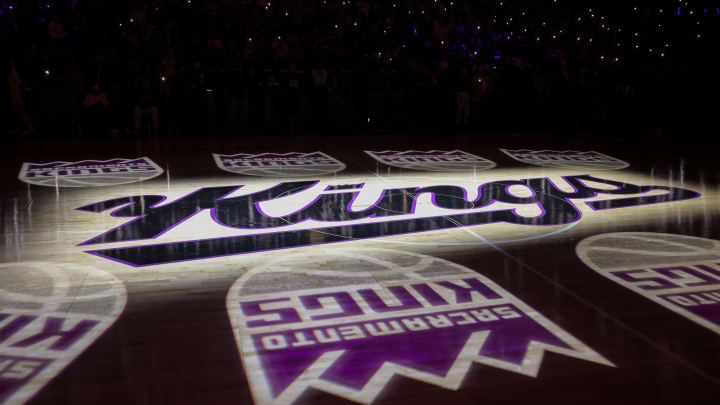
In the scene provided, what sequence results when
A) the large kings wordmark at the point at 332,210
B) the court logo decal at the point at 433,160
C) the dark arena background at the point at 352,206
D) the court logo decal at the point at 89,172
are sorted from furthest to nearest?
the court logo decal at the point at 433,160, the court logo decal at the point at 89,172, the large kings wordmark at the point at 332,210, the dark arena background at the point at 352,206

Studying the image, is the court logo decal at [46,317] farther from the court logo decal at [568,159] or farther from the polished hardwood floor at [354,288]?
the court logo decal at [568,159]

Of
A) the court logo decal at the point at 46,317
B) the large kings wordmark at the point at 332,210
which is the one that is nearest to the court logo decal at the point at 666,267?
the large kings wordmark at the point at 332,210

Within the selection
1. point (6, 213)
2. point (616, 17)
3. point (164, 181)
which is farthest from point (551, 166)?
point (616, 17)

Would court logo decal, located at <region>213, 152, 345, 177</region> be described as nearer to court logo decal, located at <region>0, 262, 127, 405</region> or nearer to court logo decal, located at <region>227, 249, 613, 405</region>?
court logo decal, located at <region>227, 249, 613, 405</region>

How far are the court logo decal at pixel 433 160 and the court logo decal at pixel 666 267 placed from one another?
3.44 meters

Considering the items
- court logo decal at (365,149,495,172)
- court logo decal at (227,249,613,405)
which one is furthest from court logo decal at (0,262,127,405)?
court logo decal at (365,149,495,172)

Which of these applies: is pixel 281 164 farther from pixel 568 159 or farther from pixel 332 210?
pixel 568 159

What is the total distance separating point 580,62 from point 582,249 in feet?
31.8

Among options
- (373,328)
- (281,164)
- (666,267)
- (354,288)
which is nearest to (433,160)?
(281,164)

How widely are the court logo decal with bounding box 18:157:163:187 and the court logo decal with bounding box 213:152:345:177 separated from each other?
1013mm

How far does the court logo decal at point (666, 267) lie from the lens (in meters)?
3.68

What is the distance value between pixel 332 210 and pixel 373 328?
8.97 feet

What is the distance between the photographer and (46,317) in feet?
11.1

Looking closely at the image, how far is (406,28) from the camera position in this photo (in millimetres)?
14375
